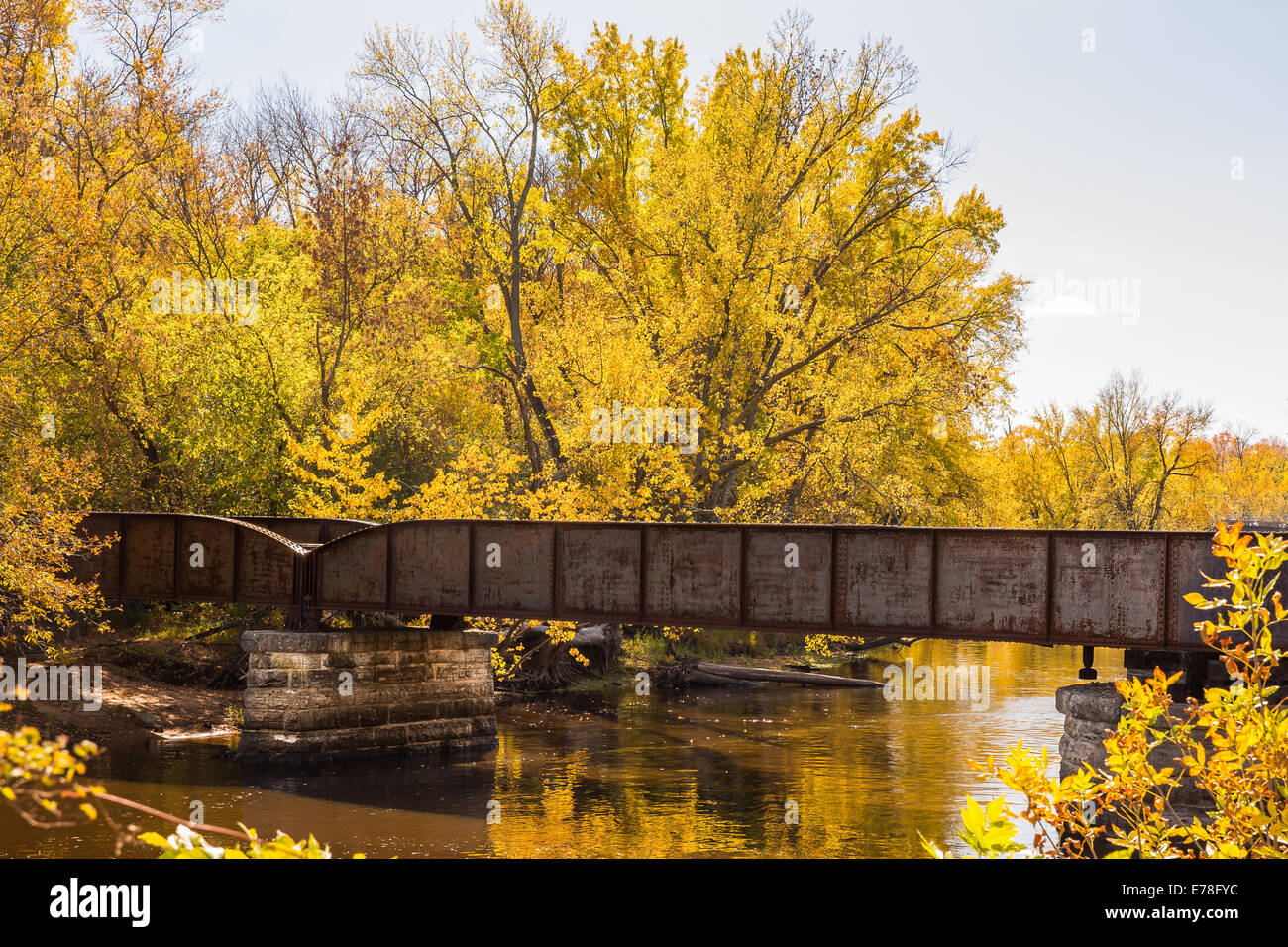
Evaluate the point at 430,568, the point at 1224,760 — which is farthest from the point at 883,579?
the point at 1224,760

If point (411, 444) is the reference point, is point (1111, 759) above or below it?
below

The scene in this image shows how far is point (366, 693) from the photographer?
23.7m

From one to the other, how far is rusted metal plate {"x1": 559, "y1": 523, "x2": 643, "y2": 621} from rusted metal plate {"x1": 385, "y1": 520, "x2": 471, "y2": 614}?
85.9 inches

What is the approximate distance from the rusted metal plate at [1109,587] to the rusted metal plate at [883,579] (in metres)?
2.10

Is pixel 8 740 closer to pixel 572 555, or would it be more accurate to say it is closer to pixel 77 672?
pixel 572 555

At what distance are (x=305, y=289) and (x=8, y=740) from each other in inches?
→ 1545

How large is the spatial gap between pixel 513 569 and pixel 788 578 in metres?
5.67

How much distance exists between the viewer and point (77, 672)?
25891 millimetres

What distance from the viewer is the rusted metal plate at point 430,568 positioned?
23.2m

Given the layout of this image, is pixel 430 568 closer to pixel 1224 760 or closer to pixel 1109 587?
pixel 1109 587

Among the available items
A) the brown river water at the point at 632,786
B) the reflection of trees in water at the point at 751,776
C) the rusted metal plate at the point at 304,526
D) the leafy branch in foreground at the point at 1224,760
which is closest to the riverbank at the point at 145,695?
the brown river water at the point at 632,786

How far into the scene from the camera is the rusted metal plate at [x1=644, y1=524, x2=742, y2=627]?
20969 millimetres
